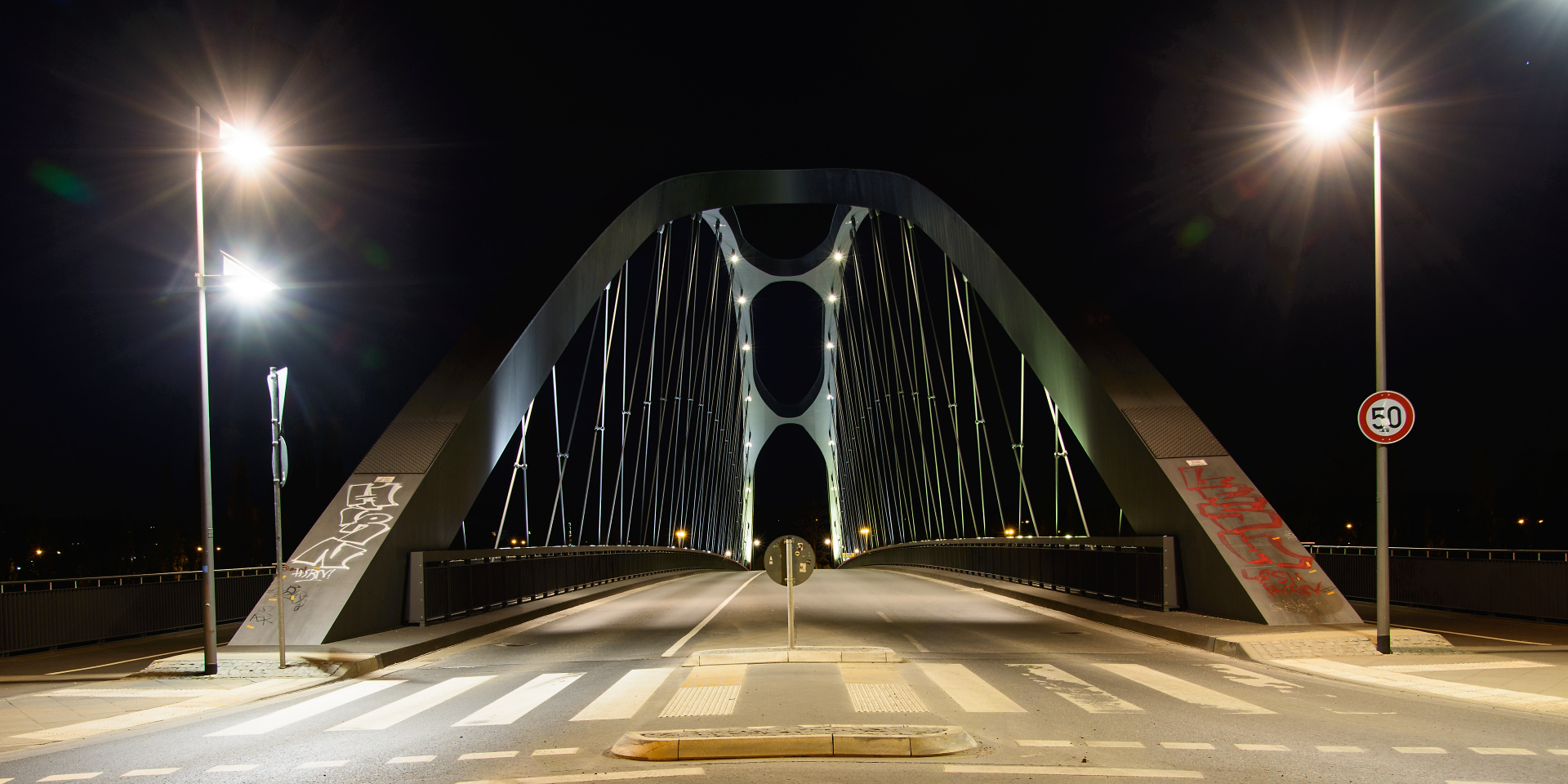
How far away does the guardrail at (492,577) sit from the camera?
14.5 m

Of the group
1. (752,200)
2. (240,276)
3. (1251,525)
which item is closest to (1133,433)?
(1251,525)

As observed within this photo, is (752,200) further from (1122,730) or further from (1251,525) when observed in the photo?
(1122,730)

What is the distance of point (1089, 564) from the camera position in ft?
59.1

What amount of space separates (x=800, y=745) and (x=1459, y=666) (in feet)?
22.9

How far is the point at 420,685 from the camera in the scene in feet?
32.1

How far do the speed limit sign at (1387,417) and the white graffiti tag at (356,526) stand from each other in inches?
436

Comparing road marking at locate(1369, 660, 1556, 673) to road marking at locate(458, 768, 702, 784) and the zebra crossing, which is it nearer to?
the zebra crossing

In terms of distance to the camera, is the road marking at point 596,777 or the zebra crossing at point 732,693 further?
the zebra crossing at point 732,693

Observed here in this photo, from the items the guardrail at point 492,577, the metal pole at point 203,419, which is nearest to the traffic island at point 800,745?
the metal pole at point 203,419

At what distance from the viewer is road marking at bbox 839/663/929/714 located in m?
7.70

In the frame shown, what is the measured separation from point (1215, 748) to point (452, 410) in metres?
11.9

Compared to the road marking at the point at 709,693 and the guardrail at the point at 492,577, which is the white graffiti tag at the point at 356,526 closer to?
the guardrail at the point at 492,577

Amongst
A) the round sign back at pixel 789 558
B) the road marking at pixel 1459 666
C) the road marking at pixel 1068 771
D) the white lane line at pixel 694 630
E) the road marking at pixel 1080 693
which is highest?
the round sign back at pixel 789 558

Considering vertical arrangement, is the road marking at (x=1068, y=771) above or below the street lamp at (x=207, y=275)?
below
